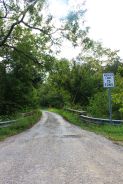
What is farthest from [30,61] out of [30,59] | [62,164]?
[62,164]

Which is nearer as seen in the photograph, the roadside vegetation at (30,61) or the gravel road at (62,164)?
the gravel road at (62,164)

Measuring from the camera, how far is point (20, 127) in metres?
24.8

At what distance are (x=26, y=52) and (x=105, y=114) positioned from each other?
870 centimetres

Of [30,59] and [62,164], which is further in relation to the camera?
[30,59]

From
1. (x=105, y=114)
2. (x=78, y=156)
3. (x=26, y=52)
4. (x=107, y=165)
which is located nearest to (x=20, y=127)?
(x=26, y=52)

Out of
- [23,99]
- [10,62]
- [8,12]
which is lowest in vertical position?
[23,99]

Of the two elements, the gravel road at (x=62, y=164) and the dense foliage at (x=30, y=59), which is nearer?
the gravel road at (x=62, y=164)

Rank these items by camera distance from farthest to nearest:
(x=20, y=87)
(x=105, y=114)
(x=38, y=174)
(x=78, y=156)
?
(x=20, y=87)
(x=105, y=114)
(x=78, y=156)
(x=38, y=174)

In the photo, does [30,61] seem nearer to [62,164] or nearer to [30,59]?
[30,59]

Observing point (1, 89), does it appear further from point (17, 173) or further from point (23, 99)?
point (17, 173)

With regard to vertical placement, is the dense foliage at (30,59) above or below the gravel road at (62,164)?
above

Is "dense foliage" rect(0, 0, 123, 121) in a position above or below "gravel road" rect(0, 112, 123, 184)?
above

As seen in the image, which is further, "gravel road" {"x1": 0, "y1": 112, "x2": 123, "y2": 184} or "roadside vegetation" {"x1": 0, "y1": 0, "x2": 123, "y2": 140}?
"roadside vegetation" {"x1": 0, "y1": 0, "x2": 123, "y2": 140}

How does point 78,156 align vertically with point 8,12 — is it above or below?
below
